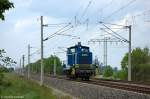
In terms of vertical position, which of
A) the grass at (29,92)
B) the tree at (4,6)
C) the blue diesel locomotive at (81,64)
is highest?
the tree at (4,6)

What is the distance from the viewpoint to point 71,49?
5597cm

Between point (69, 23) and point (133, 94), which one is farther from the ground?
point (69, 23)

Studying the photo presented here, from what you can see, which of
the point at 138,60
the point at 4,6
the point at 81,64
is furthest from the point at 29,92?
the point at 138,60

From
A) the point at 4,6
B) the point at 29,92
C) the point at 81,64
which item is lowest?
the point at 29,92

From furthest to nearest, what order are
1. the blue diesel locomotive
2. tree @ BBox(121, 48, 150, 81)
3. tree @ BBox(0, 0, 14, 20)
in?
tree @ BBox(121, 48, 150, 81)
the blue diesel locomotive
tree @ BBox(0, 0, 14, 20)

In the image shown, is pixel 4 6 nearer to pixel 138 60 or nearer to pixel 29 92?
pixel 29 92

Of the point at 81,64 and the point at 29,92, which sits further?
the point at 81,64

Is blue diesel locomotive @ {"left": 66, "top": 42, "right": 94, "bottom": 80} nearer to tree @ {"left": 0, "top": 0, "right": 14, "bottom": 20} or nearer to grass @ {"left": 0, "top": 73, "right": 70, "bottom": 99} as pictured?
grass @ {"left": 0, "top": 73, "right": 70, "bottom": 99}

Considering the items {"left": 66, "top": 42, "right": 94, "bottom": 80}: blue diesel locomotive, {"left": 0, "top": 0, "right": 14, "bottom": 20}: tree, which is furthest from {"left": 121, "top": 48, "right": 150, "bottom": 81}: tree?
{"left": 0, "top": 0, "right": 14, "bottom": 20}: tree

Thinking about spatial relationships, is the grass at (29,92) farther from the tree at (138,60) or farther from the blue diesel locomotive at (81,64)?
the tree at (138,60)

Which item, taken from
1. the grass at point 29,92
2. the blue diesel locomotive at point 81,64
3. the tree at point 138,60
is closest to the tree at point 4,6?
the grass at point 29,92

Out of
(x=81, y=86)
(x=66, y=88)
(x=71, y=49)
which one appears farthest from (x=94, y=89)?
(x=71, y=49)

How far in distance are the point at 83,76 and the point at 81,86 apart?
21.2 metres

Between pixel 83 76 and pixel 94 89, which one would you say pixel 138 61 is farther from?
pixel 94 89
